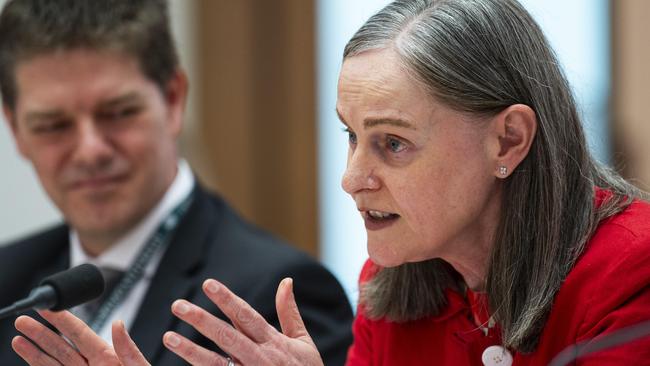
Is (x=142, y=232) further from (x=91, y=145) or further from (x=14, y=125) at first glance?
(x=14, y=125)

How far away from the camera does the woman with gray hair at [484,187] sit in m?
1.88

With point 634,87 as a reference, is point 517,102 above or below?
above

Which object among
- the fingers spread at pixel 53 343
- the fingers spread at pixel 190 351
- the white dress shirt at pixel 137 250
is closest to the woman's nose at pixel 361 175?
the fingers spread at pixel 190 351

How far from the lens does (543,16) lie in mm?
2160

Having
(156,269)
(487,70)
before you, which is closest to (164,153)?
(156,269)

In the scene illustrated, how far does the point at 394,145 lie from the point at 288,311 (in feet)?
1.19

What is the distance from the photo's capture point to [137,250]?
3.08m

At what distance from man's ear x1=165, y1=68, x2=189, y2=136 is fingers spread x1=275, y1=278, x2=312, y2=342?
129 cm

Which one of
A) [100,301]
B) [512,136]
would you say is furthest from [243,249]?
[512,136]

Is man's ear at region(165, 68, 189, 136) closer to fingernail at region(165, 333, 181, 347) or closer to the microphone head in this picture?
the microphone head

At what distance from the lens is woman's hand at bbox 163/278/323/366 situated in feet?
6.09

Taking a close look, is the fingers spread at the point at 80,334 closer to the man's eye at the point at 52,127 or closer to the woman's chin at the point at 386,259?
the woman's chin at the point at 386,259

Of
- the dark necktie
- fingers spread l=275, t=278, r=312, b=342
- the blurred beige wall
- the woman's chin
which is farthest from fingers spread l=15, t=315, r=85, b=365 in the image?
the blurred beige wall

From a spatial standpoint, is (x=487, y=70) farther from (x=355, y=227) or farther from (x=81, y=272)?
(x=355, y=227)
